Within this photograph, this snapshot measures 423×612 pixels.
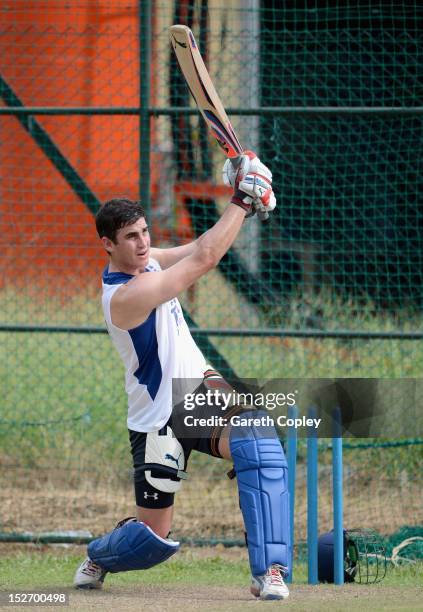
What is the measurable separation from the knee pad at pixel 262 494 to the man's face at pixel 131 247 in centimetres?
82

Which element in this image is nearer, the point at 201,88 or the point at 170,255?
the point at 201,88

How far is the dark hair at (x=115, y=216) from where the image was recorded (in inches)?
196

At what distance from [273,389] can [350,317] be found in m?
1.14

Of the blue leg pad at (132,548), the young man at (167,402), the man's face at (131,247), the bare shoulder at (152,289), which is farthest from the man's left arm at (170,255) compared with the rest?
the blue leg pad at (132,548)

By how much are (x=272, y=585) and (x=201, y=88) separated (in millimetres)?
2208

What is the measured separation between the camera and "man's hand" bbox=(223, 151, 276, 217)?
194 inches

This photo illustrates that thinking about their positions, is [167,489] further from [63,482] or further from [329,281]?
[329,281]

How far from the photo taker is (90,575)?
537 centimetres

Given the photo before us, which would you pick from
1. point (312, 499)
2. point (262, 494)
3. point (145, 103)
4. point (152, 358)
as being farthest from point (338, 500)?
point (145, 103)

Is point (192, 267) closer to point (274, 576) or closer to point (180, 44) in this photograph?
point (180, 44)

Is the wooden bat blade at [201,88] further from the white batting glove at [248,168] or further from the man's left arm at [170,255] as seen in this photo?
the man's left arm at [170,255]

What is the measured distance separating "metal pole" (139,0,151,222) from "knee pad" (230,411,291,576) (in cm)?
228

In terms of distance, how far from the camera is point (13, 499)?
7293 mm

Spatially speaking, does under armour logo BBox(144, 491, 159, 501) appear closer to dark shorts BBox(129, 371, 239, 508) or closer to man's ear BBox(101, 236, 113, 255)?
dark shorts BBox(129, 371, 239, 508)
